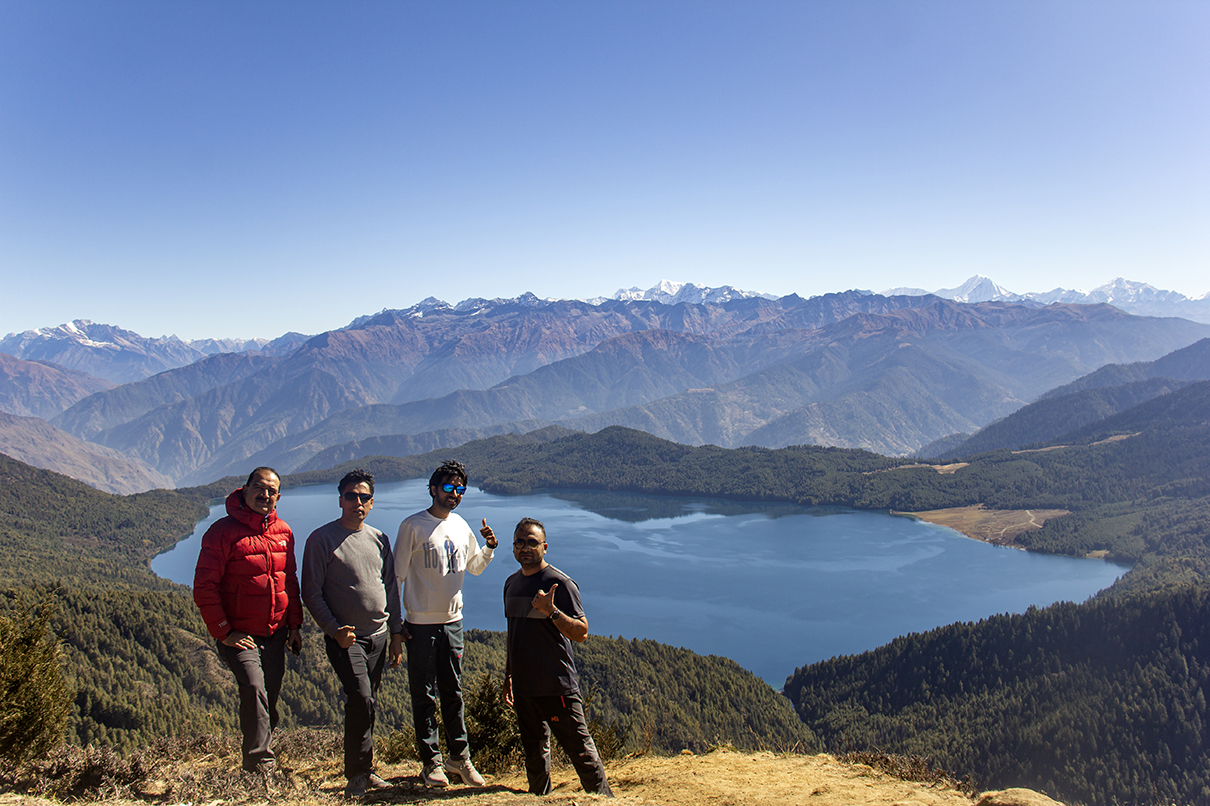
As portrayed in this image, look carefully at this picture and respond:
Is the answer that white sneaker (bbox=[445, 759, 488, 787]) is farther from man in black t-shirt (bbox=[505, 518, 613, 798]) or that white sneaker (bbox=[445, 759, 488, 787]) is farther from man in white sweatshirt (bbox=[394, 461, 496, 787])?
man in black t-shirt (bbox=[505, 518, 613, 798])

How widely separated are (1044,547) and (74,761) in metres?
→ 154

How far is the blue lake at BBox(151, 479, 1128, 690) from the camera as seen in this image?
85625 mm

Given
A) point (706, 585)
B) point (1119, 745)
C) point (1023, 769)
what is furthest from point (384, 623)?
point (706, 585)

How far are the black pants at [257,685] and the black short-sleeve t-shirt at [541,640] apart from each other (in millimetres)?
2606

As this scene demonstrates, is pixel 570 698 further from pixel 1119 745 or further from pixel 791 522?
pixel 791 522

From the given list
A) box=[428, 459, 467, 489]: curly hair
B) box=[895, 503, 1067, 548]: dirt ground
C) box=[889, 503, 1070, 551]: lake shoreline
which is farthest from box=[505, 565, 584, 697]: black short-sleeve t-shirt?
box=[895, 503, 1067, 548]: dirt ground

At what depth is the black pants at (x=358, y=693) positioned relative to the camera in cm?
747

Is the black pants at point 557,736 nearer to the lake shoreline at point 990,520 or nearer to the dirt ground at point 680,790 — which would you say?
the dirt ground at point 680,790

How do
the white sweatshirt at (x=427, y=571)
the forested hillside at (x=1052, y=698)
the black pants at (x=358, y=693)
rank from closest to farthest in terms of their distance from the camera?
the black pants at (x=358, y=693) < the white sweatshirt at (x=427, y=571) < the forested hillside at (x=1052, y=698)

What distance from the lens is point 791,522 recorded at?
161000 mm

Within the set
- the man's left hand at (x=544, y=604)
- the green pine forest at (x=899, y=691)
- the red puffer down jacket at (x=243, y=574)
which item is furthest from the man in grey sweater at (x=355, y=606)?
the green pine forest at (x=899, y=691)

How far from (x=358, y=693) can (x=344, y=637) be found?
28.0 inches

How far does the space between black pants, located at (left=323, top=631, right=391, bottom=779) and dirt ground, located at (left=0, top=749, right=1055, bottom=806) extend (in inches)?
15.1

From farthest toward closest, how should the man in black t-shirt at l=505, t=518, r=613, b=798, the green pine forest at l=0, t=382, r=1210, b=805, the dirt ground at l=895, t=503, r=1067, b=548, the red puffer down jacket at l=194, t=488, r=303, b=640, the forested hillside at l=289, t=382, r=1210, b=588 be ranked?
the dirt ground at l=895, t=503, r=1067, b=548, the forested hillside at l=289, t=382, r=1210, b=588, the green pine forest at l=0, t=382, r=1210, b=805, the red puffer down jacket at l=194, t=488, r=303, b=640, the man in black t-shirt at l=505, t=518, r=613, b=798
